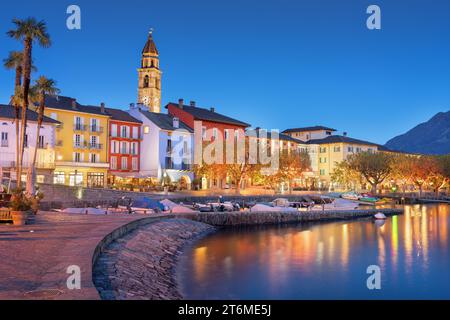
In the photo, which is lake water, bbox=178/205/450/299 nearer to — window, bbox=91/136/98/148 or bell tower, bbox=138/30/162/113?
window, bbox=91/136/98/148

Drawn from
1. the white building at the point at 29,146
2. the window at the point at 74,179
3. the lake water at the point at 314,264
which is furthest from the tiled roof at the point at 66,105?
the lake water at the point at 314,264

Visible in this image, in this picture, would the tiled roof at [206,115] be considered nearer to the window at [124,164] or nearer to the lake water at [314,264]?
the window at [124,164]

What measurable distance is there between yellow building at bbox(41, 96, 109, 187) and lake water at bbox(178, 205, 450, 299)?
33.7 m

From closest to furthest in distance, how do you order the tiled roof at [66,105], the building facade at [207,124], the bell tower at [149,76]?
the tiled roof at [66,105] < the building facade at [207,124] < the bell tower at [149,76]

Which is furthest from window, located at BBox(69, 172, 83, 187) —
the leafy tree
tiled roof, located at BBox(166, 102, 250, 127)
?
the leafy tree

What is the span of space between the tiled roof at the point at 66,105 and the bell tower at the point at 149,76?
5547cm

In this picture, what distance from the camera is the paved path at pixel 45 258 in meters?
11.5

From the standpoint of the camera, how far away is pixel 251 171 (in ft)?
248

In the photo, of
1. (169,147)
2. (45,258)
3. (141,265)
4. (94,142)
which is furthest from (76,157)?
(45,258)

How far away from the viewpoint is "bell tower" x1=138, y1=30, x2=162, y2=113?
13225 cm

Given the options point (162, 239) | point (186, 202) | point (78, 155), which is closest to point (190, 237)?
point (162, 239)
